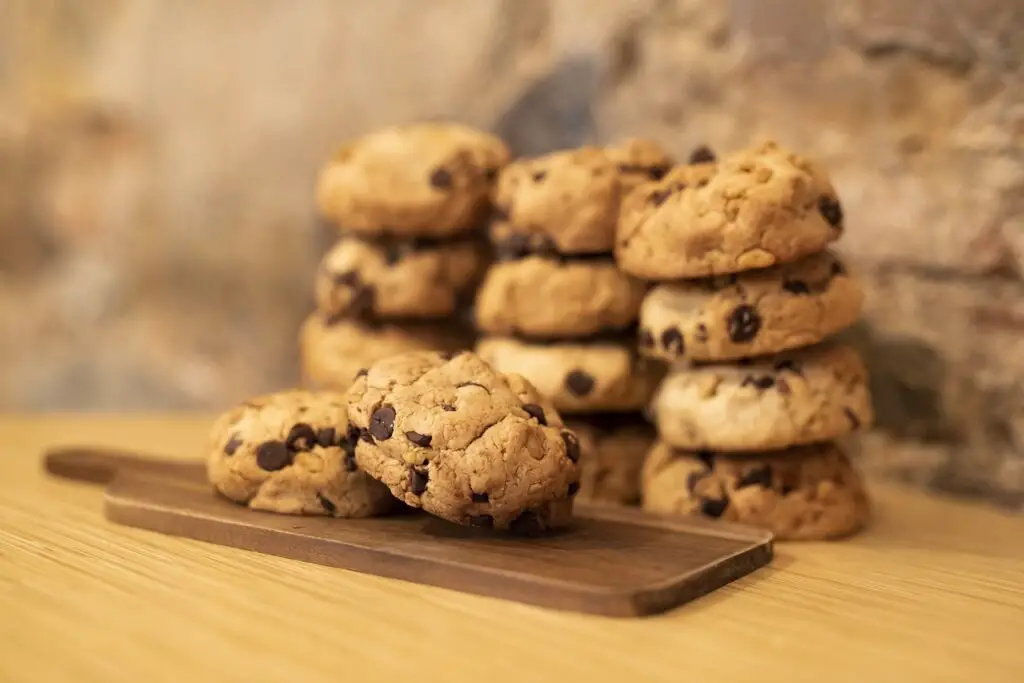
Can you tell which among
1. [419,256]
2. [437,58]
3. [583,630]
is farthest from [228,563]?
[437,58]

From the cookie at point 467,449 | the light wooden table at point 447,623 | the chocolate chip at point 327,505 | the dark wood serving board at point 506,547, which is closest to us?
the light wooden table at point 447,623

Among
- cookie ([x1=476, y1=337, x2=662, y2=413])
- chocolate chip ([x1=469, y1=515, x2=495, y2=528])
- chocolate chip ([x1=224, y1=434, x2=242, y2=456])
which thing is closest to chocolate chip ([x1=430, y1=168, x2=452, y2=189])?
cookie ([x1=476, y1=337, x2=662, y2=413])

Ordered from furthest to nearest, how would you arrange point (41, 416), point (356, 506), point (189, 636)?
point (41, 416) < point (356, 506) < point (189, 636)

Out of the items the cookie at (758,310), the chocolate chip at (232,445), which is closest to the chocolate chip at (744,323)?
the cookie at (758,310)

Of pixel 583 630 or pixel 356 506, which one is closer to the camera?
pixel 583 630

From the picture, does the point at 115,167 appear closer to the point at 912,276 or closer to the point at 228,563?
the point at 228,563

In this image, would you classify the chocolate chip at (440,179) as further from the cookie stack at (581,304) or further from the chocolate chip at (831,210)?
the chocolate chip at (831,210)

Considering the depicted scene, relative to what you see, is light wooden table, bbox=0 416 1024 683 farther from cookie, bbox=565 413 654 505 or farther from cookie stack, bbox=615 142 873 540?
cookie, bbox=565 413 654 505
